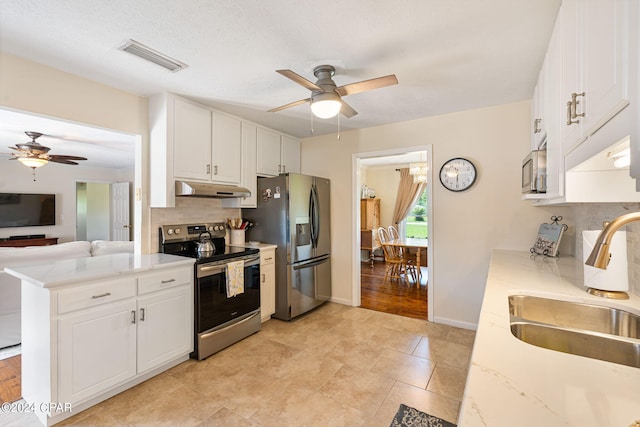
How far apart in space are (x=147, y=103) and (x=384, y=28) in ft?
7.60

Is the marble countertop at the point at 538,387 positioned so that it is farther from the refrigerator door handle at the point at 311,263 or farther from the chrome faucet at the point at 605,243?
the refrigerator door handle at the point at 311,263

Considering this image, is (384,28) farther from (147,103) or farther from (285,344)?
(285,344)

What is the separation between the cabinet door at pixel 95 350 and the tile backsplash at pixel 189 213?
2.98 feet

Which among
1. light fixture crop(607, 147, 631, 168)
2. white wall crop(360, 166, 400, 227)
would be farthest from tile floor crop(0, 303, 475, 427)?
white wall crop(360, 166, 400, 227)

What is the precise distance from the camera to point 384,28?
1.72m

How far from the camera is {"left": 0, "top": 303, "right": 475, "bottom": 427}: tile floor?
6.17 ft

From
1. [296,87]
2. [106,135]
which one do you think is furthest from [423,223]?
[106,135]

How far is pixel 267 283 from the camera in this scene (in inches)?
135

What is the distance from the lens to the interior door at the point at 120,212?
22.0 feet

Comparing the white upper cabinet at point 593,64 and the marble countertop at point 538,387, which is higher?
the white upper cabinet at point 593,64

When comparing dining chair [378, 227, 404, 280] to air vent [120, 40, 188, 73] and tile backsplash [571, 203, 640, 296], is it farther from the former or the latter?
air vent [120, 40, 188, 73]

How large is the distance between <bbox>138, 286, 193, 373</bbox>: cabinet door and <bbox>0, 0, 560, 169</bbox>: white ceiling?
1785 millimetres

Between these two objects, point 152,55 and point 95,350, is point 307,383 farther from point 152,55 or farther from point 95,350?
point 152,55

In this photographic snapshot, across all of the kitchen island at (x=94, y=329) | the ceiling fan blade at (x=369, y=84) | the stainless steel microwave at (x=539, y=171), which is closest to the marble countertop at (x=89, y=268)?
the kitchen island at (x=94, y=329)
